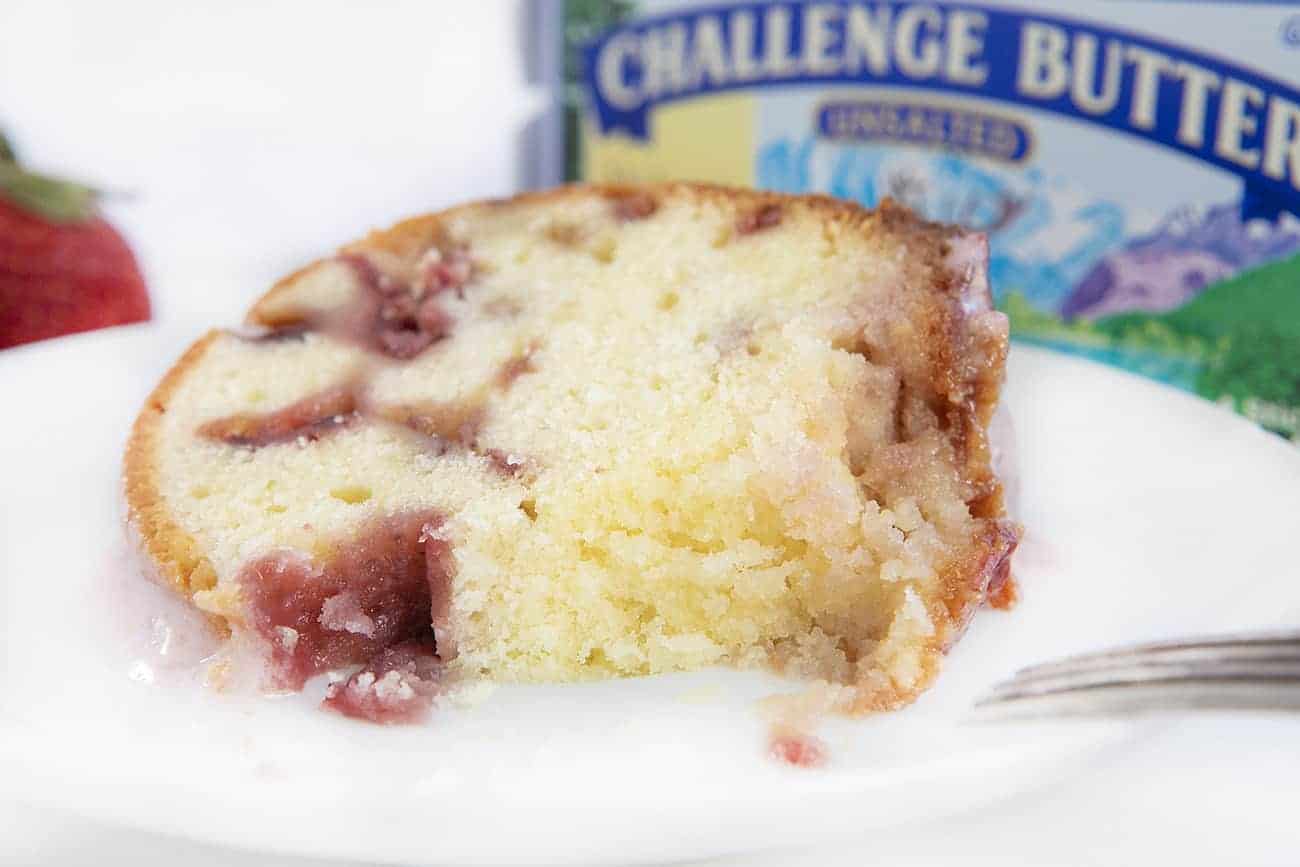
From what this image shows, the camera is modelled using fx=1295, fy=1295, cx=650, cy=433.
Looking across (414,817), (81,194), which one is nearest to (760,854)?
(414,817)

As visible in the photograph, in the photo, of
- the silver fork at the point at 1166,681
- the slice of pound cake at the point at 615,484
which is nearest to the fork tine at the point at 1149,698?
the silver fork at the point at 1166,681

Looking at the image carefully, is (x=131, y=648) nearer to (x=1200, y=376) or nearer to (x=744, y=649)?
(x=744, y=649)

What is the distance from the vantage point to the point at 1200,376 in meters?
3.11

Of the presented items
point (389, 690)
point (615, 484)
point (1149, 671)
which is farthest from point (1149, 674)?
point (389, 690)

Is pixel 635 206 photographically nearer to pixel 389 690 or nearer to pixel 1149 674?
pixel 389 690

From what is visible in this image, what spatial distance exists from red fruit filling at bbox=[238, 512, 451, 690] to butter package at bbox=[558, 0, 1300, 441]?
7.04 feet

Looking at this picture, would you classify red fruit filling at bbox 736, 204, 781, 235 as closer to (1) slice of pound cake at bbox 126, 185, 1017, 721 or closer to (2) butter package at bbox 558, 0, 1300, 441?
(1) slice of pound cake at bbox 126, 185, 1017, 721

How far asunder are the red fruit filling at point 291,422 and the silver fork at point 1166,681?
0.94 m

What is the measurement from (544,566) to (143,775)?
494 millimetres

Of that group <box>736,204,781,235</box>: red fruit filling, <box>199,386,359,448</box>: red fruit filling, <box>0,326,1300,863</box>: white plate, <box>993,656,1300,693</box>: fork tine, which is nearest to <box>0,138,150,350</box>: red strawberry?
<box>0,326,1300,863</box>: white plate

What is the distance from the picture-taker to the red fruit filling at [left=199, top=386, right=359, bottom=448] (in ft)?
5.86

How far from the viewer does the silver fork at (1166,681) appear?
1.36 m

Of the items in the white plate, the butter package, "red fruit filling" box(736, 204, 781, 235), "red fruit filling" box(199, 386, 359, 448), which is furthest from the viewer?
the butter package

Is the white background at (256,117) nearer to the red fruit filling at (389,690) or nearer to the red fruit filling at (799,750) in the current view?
the red fruit filling at (389,690)
